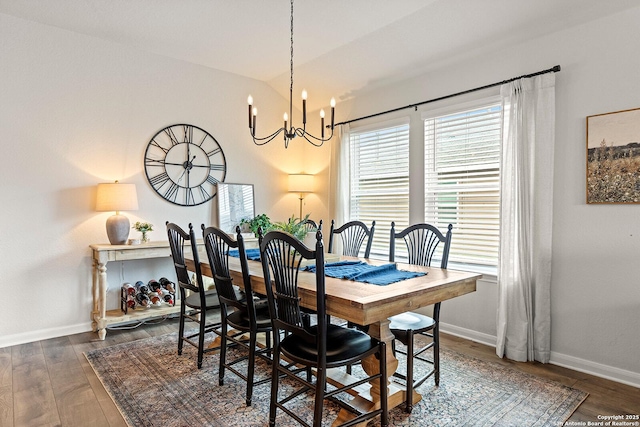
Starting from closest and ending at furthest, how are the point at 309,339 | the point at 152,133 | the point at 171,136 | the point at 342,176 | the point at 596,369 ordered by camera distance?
the point at 309,339 < the point at 596,369 < the point at 152,133 < the point at 171,136 < the point at 342,176

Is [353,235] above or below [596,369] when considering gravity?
above

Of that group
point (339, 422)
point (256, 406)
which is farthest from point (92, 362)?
point (339, 422)

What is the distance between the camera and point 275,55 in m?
4.38

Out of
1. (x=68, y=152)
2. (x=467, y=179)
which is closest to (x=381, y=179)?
(x=467, y=179)

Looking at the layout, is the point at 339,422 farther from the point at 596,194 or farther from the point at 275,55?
the point at 275,55

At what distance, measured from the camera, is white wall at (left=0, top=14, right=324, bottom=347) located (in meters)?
3.52

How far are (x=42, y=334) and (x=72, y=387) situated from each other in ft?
4.34

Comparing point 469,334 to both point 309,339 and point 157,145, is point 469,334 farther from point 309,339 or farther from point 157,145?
point 157,145

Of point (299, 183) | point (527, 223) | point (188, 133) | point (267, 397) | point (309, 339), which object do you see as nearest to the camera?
point (309, 339)

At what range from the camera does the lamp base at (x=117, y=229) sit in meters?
3.74

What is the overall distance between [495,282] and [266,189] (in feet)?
9.79

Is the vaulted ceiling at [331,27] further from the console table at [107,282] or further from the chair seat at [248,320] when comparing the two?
the chair seat at [248,320]

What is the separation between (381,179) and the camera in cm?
447

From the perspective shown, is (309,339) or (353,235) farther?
(353,235)
